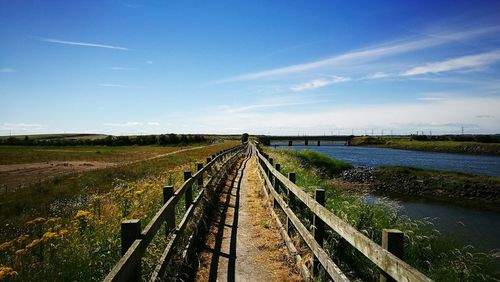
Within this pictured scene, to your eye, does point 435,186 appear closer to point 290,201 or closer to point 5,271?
point 290,201

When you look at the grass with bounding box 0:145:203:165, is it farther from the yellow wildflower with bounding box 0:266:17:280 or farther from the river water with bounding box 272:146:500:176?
the yellow wildflower with bounding box 0:266:17:280

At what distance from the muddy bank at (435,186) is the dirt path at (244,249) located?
16.8 meters

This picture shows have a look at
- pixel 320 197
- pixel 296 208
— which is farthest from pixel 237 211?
pixel 320 197

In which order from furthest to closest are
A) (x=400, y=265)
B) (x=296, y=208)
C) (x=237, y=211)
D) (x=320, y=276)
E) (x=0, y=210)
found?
(x=0, y=210) → (x=237, y=211) → (x=296, y=208) → (x=320, y=276) → (x=400, y=265)

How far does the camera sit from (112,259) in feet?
16.5

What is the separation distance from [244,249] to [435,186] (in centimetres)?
2684

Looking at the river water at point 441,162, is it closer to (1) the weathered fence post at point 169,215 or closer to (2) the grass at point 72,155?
(2) the grass at point 72,155

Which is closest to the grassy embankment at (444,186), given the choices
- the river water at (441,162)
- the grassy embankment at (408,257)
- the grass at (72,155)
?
the river water at (441,162)

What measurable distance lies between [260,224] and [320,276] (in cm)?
409

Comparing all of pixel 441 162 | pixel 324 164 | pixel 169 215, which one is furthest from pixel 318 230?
pixel 441 162

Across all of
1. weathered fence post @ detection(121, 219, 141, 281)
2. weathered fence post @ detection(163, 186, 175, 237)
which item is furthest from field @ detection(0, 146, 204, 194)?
weathered fence post @ detection(121, 219, 141, 281)

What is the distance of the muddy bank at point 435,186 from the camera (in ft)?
83.4

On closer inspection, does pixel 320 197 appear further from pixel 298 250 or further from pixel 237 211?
pixel 237 211

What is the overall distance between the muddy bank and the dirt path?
16.8m
